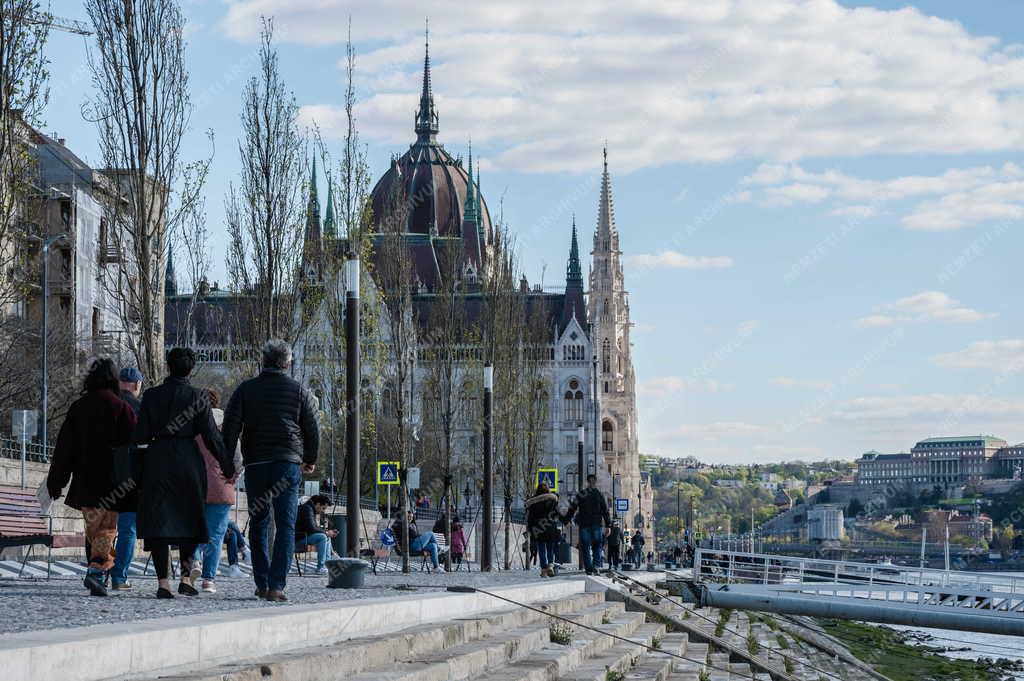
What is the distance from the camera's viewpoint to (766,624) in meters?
36.0

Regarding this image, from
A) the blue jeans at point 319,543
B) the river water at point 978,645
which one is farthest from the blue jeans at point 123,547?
the river water at point 978,645

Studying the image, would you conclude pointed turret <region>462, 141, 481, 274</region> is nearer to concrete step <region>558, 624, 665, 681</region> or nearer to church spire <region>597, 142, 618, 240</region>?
church spire <region>597, 142, 618, 240</region>

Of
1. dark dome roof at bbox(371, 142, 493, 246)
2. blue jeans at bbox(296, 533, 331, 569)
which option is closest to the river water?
blue jeans at bbox(296, 533, 331, 569)

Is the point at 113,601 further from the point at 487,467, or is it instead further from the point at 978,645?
the point at 978,645

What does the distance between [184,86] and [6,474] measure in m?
6.77

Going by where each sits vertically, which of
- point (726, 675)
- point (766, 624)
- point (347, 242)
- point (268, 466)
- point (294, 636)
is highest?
point (347, 242)

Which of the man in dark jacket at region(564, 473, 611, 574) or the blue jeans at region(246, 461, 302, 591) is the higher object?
the blue jeans at region(246, 461, 302, 591)

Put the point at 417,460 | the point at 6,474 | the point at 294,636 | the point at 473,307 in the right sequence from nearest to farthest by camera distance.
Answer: the point at 294,636, the point at 6,474, the point at 417,460, the point at 473,307

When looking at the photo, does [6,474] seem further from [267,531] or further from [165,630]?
[165,630]

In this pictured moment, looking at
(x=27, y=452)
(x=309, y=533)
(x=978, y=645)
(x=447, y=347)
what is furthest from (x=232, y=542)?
Result: (x=978, y=645)

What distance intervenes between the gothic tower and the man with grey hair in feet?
414

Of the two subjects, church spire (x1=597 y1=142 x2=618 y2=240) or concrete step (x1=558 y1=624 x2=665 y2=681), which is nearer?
concrete step (x1=558 y1=624 x2=665 y2=681)

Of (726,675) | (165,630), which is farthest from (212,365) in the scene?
(165,630)

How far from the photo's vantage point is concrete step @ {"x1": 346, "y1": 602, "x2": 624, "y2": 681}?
7.87m
